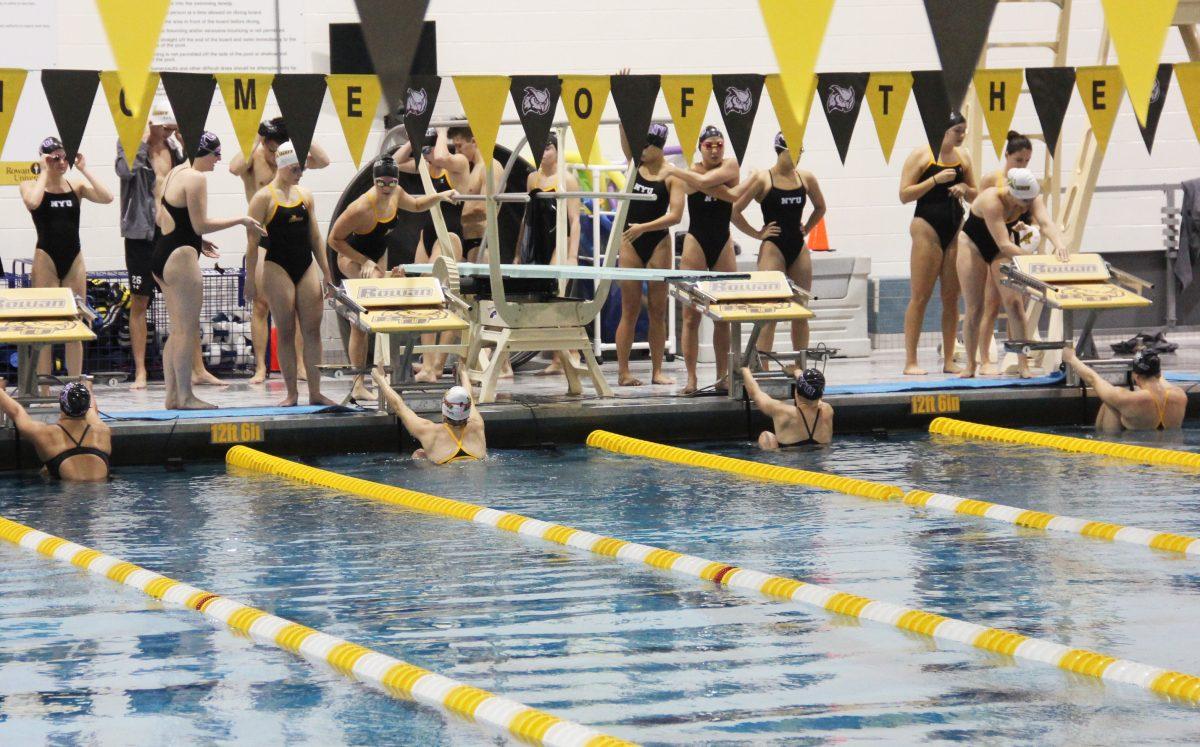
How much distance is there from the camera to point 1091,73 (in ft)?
36.6

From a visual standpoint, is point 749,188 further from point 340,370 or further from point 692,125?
point 340,370

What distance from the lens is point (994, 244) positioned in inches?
477

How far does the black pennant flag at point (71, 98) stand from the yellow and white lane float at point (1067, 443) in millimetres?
5586

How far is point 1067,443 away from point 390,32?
7.53 m

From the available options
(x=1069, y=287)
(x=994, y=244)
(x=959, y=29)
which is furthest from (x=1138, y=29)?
(x=994, y=244)

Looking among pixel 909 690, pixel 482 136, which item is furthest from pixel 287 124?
pixel 909 690

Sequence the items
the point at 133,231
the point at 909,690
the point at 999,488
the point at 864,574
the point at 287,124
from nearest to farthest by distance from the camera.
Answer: the point at 909,690 → the point at 864,574 → the point at 999,488 → the point at 287,124 → the point at 133,231

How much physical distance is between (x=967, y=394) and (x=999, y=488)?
103 inches

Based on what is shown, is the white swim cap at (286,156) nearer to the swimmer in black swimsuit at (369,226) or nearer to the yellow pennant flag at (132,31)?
the swimmer in black swimsuit at (369,226)

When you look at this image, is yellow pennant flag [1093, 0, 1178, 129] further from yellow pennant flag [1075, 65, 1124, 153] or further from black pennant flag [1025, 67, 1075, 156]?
yellow pennant flag [1075, 65, 1124, 153]

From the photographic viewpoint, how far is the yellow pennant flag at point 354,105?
1030cm

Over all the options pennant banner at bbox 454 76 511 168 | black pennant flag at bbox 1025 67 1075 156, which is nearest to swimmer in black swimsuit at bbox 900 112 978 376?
black pennant flag at bbox 1025 67 1075 156

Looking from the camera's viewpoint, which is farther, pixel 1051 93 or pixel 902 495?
pixel 1051 93

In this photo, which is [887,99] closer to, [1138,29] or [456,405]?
[456,405]
